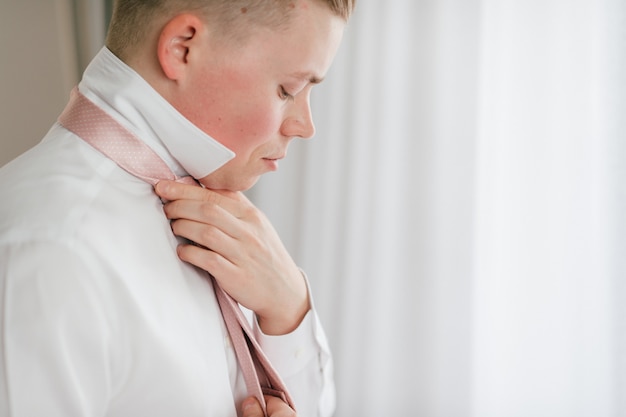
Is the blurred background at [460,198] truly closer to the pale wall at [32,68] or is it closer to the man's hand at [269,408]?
the pale wall at [32,68]

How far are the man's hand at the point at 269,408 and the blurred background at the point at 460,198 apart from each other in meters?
1.54

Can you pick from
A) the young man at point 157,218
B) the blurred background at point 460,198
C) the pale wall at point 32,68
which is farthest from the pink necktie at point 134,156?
the pale wall at point 32,68

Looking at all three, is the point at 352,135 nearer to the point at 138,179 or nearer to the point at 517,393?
the point at 517,393

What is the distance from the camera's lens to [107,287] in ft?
2.84

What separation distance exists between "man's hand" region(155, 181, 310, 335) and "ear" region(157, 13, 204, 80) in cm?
17

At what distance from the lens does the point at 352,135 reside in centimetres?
279

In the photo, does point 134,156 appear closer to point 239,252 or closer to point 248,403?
point 239,252

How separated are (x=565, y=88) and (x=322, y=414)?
62.2 inches

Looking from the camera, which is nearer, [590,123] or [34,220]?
[34,220]

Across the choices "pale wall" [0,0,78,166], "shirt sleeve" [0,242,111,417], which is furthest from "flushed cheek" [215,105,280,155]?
"pale wall" [0,0,78,166]

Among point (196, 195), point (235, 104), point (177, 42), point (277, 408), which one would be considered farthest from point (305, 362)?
point (177, 42)

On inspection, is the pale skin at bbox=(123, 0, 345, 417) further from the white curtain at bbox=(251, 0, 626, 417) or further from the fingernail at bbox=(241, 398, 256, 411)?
the white curtain at bbox=(251, 0, 626, 417)

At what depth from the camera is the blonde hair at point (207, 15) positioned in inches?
39.3

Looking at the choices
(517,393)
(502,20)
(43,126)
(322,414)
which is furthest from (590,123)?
(43,126)
